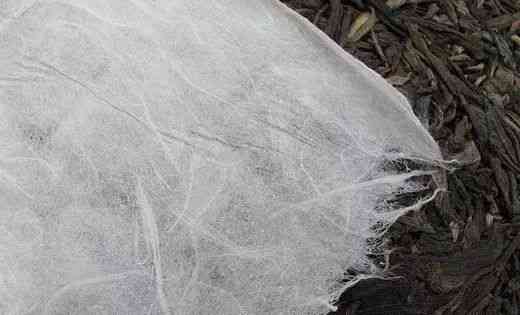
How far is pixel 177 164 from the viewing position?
0.91 meters

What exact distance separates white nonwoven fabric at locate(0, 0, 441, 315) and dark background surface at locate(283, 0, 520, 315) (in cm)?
6

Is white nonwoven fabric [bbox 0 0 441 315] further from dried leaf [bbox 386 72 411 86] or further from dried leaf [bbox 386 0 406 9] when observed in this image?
dried leaf [bbox 386 0 406 9]

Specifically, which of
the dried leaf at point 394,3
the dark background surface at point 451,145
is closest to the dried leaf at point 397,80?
the dark background surface at point 451,145

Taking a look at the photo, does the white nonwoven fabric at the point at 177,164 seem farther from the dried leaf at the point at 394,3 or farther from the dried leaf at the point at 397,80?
the dried leaf at the point at 394,3

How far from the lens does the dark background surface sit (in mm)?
999

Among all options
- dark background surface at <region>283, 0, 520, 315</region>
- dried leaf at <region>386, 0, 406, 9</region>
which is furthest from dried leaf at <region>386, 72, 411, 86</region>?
dried leaf at <region>386, 0, 406, 9</region>

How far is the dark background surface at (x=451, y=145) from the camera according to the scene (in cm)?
100

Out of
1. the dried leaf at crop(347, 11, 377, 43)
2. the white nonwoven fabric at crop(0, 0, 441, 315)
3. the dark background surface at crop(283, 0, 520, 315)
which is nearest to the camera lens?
the white nonwoven fabric at crop(0, 0, 441, 315)

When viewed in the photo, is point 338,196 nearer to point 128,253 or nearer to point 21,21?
point 128,253

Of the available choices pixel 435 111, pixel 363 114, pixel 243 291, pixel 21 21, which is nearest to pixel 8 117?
pixel 21 21

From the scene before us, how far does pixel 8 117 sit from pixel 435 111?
0.66m

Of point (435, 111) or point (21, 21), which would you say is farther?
point (435, 111)

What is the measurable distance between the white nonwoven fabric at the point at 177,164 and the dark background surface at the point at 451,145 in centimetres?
6

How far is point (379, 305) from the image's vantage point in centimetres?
97
